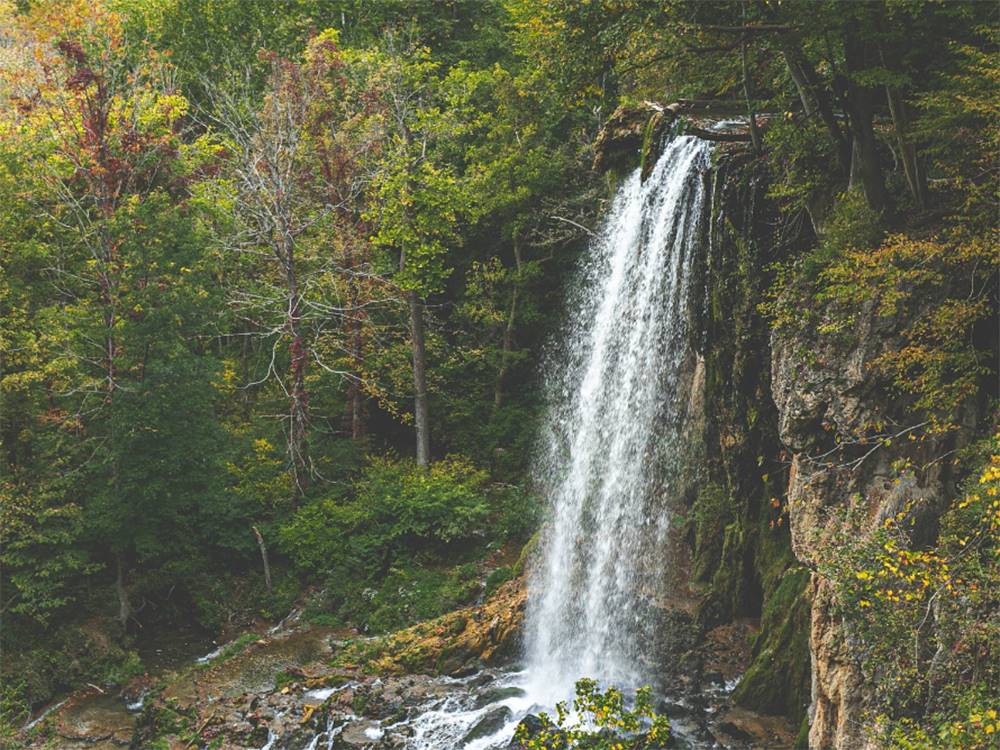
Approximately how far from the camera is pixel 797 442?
356 inches

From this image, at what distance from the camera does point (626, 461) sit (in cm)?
1313

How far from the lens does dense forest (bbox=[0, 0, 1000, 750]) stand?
7.57 m

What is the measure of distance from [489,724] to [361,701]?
194 centimetres

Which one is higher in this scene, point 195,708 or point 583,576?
point 583,576

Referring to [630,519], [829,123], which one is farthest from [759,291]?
[630,519]

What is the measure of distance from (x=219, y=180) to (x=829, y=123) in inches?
514

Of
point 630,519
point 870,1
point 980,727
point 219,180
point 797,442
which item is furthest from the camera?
point 219,180

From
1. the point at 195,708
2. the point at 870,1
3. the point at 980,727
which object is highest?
the point at 870,1

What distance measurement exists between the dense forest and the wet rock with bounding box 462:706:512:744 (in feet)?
5.54

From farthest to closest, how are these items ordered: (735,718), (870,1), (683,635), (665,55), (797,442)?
(683,635)
(735,718)
(665,55)
(797,442)
(870,1)

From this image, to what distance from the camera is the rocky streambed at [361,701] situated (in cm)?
1066

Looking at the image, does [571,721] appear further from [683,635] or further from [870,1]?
[870,1]

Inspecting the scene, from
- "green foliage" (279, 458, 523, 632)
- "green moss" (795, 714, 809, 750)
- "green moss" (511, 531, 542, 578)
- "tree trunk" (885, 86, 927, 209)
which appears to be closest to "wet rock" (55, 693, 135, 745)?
"green foliage" (279, 458, 523, 632)

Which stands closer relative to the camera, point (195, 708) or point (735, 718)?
point (735, 718)
